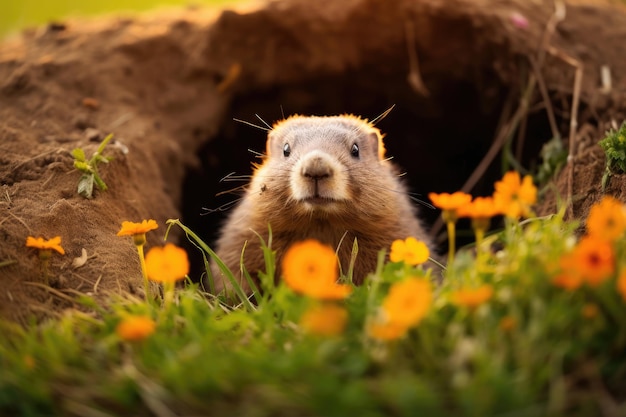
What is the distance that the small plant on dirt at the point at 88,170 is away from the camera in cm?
491

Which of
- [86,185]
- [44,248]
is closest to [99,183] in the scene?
[86,185]

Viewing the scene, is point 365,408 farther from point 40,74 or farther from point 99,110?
point 40,74

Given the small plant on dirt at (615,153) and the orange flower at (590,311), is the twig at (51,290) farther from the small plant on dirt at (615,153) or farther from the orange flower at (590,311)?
the small plant on dirt at (615,153)

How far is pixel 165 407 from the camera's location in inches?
105

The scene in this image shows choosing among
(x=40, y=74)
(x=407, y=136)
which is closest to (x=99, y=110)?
(x=40, y=74)

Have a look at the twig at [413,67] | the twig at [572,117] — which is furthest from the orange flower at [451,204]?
the twig at [413,67]

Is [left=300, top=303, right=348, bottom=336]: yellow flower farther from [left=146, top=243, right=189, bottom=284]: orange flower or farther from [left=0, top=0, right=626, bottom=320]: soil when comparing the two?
[left=0, top=0, right=626, bottom=320]: soil

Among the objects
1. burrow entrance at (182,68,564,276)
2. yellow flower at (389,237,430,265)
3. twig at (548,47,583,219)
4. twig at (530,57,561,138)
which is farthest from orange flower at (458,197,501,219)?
burrow entrance at (182,68,564,276)

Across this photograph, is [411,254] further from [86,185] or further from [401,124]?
[401,124]

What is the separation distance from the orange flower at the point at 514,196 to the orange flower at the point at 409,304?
33.6 inches

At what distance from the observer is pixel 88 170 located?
496 cm

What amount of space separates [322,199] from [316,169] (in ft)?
0.82

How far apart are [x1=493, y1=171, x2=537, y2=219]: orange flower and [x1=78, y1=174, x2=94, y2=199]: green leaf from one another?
115 inches

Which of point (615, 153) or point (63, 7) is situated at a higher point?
point (63, 7)
